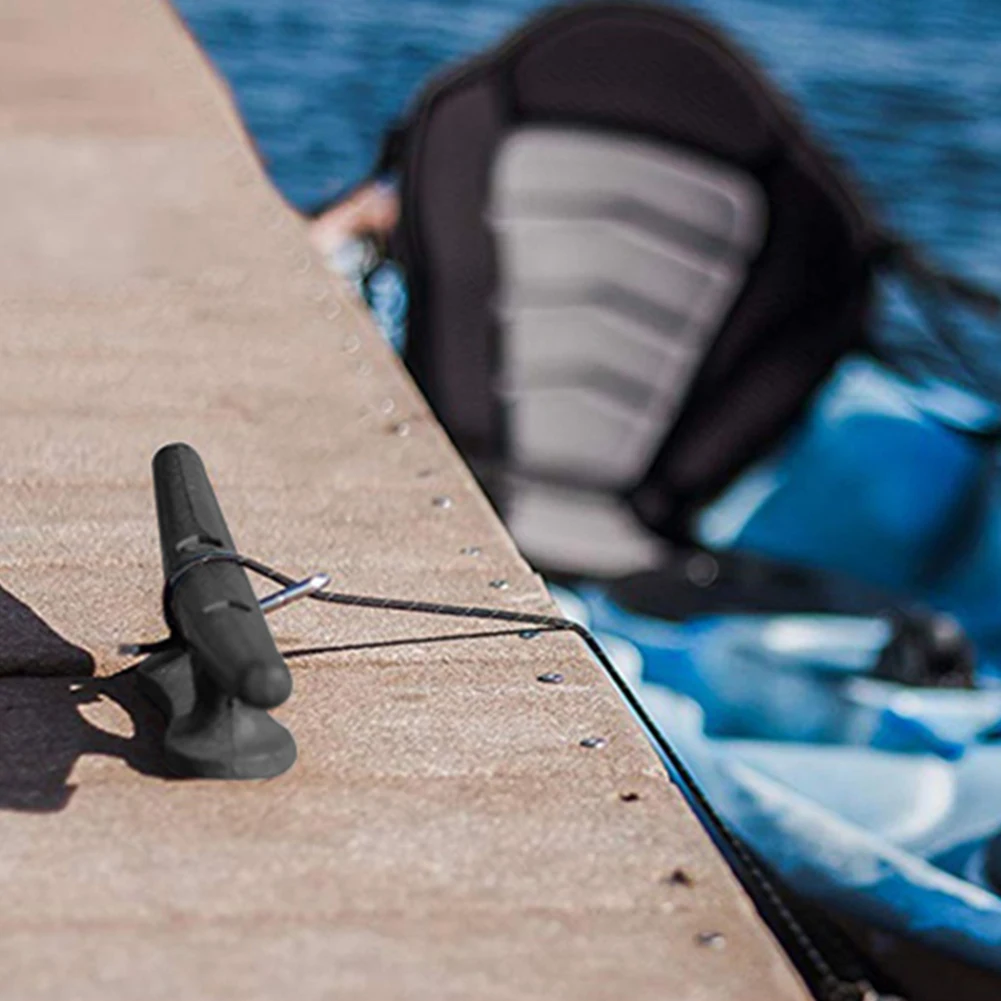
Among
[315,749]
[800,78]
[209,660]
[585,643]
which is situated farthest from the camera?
[800,78]

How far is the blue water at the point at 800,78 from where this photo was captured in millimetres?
8844

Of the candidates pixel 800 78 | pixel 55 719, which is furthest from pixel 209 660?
pixel 800 78

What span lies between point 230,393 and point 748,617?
147cm

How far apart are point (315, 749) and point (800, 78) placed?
9.91 meters

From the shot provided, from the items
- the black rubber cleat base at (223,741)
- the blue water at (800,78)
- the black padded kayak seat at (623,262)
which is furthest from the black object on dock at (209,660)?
the blue water at (800,78)

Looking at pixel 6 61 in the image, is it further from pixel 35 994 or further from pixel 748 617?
pixel 35 994

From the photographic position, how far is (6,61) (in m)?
3.97

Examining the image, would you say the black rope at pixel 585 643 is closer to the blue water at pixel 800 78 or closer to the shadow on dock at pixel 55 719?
the shadow on dock at pixel 55 719

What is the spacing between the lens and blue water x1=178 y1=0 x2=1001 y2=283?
8.84m

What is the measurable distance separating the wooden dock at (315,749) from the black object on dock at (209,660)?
0.8 inches

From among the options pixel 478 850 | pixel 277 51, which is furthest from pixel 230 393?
pixel 277 51

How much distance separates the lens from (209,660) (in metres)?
1.08

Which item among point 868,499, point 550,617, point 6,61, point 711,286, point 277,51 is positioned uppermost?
point 550,617

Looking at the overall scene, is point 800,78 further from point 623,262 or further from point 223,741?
point 223,741
